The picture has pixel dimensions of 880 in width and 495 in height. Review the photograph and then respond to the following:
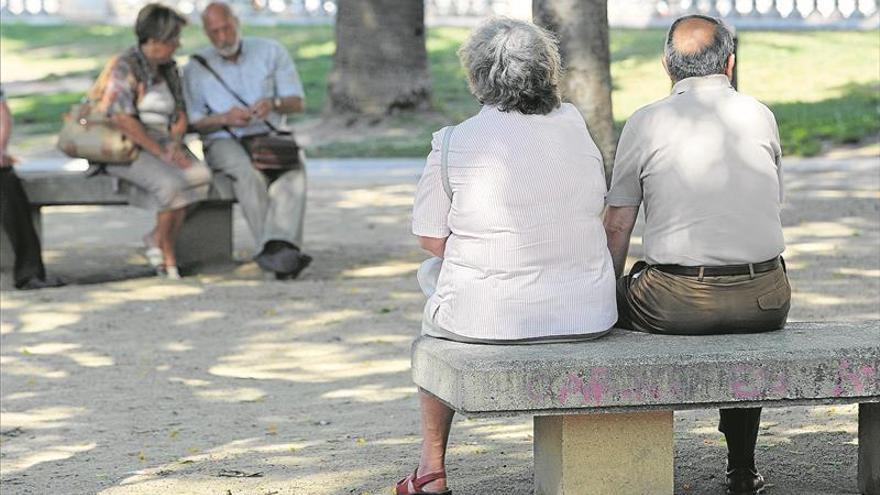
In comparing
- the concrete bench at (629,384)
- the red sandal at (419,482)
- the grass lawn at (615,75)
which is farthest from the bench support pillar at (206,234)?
the grass lawn at (615,75)

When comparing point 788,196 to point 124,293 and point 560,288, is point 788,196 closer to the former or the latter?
point 124,293

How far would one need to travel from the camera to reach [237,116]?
9617 millimetres

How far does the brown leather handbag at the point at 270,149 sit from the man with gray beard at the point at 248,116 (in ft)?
0.04

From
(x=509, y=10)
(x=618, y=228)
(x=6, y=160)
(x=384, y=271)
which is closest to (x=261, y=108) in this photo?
(x=384, y=271)

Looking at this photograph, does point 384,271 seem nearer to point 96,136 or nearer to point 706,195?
point 96,136

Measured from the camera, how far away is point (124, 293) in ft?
30.4

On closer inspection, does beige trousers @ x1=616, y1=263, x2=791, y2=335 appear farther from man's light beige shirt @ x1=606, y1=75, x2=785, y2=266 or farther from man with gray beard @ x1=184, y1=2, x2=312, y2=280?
man with gray beard @ x1=184, y1=2, x2=312, y2=280

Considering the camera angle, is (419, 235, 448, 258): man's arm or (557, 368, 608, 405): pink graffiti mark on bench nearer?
(557, 368, 608, 405): pink graffiti mark on bench

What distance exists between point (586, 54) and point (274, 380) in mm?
2987

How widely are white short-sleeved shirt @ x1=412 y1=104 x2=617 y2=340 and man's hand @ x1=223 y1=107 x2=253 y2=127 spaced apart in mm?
5246

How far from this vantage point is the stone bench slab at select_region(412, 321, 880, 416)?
4172 mm

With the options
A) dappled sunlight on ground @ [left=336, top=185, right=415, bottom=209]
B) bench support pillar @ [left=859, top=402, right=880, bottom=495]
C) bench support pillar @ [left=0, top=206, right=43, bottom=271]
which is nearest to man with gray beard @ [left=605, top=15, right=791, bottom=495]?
bench support pillar @ [left=859, top=402, right=880, bottom=495]

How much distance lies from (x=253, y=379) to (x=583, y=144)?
323 cm

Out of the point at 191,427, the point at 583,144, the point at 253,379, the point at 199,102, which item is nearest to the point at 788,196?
the point at 199,102
